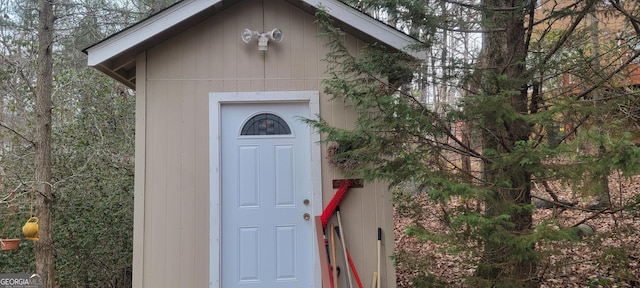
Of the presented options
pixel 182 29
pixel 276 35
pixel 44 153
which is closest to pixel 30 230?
pixel 44 153

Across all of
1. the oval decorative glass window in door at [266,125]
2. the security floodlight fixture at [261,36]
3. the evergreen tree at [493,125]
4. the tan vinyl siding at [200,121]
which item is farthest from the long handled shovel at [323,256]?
the security floodlight fixture at [261,36]

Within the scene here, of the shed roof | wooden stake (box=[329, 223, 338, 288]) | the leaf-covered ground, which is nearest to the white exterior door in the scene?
wooden stake (box=[329, 223, 338, 288])

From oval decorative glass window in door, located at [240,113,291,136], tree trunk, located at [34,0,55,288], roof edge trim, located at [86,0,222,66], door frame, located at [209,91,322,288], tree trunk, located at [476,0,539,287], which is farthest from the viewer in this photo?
tree trunk, located at [34,0,55,288]

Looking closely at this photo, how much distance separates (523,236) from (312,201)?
80.9 inches

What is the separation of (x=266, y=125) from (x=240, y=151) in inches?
15.0

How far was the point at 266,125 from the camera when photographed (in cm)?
428

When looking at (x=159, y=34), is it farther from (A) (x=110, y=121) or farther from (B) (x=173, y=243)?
(A) (x=110, y=121)

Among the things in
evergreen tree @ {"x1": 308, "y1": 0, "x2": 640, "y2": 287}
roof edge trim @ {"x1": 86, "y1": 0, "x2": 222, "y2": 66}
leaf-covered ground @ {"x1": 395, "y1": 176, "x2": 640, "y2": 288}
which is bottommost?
leaf-covered ground @ {"x1": 395, "y1": 176, "x2": 640, "y2": 288}

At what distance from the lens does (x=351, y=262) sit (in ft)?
13.4

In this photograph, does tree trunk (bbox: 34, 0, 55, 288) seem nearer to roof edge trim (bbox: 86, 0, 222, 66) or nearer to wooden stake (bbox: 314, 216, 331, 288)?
roof edge trim (bbox: 86, 0, 222, 66)

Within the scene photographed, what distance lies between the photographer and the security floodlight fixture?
164 inches

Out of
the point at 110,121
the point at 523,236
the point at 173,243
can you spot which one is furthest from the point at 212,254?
the point at 110,121

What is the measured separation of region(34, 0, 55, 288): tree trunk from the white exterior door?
197 cm

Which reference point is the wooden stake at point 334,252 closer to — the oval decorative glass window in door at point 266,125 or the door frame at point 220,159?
the door frame at point 220,159
